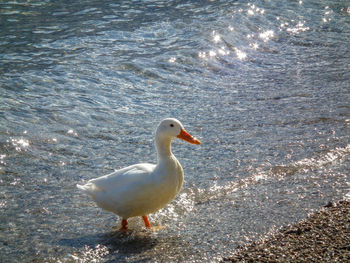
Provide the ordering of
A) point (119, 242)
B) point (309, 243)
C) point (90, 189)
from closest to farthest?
point (309, 243)
point (119, 242)
point (90, 189)

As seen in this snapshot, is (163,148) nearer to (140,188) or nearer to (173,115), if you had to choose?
(140,188)

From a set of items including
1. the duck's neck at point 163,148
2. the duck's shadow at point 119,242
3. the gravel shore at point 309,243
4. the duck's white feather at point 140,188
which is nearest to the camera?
the gravel shore at point 309,243

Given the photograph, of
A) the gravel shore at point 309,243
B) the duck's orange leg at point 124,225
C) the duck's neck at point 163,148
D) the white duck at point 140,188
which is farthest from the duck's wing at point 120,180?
the gravel shore at point 309,243

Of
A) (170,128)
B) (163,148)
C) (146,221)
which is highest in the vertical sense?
(170,128)

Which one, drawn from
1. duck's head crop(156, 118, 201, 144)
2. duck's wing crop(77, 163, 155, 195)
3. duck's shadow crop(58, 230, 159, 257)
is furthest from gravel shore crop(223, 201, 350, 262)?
duck's head crop(156, 118, 201, 144)

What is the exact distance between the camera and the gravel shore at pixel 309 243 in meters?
4.52

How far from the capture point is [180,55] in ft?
41.3

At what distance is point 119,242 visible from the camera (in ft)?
17.7

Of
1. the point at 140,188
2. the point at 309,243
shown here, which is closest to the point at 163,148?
the point at 140,188

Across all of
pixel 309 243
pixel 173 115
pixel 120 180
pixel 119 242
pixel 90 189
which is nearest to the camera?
pixel 309 243

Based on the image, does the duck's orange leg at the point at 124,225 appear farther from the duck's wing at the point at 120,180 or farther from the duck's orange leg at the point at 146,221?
the duck's wing at the point at 120,180

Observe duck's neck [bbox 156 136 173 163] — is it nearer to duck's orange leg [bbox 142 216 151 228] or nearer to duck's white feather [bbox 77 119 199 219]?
duck's white feather [bbox 77 119 199 219]

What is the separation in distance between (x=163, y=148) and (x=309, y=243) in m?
1.92

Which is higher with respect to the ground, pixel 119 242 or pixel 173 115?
pixel 119 242
